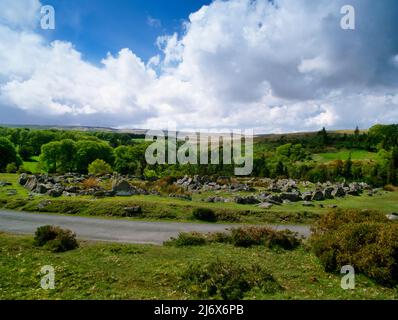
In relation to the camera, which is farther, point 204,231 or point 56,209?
point 56,209

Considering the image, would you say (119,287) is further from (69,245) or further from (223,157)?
(223,157)

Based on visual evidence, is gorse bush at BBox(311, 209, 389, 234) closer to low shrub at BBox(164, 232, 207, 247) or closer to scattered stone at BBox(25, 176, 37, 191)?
low shrub at BBox(164, 232, 207, 247)

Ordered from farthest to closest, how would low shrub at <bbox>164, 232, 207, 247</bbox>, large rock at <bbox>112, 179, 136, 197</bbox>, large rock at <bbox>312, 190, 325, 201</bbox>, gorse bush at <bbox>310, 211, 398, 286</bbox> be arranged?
large rock at <bbox>312, 190, 325, 201</bbox> → large rock at <bbox>112, 179, 136, 197</bbox> → low shrub at <bbox>164, 232, 207, 247</bbox> → gorse bush at <bbox>310, 211, 398, 286</bbox>

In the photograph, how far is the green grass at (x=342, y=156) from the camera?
12356 cm

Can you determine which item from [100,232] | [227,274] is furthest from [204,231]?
[227,274]

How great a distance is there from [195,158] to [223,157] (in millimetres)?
11172

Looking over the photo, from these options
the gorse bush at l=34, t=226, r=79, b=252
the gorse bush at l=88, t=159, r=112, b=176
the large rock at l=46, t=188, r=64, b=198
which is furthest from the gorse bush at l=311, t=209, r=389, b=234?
the gorse bush at l=88, t=159, r=112, b=176

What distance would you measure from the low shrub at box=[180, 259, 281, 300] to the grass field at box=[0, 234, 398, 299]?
0.38 metres

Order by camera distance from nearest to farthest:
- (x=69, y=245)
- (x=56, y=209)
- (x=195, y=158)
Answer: (x=69, y=245) → (x=56, y=209) → (x=195, y=158)

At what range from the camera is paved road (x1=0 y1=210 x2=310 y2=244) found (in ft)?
79.2

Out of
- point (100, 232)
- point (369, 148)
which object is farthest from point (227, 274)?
point (369, 148)

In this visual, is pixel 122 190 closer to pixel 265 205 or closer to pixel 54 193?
pixel 54 193

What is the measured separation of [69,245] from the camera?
19.3 metres
